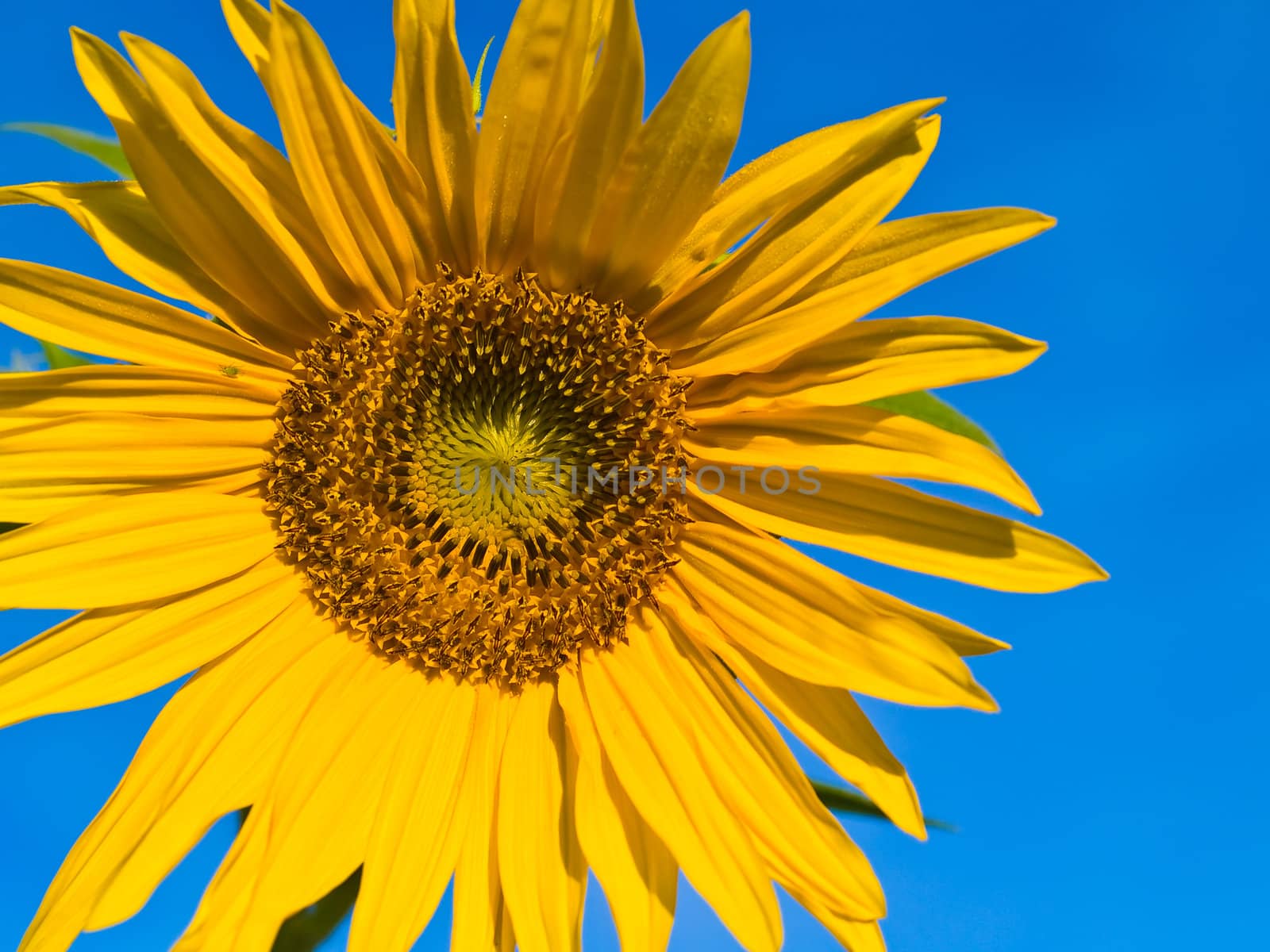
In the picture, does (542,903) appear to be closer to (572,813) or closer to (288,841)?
(572,813)

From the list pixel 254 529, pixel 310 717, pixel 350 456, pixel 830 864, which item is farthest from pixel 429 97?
pixel 830 864

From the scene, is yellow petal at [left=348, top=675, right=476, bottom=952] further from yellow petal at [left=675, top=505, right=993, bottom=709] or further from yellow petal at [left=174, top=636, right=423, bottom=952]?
yellow petal at [left=675, top=505, right=993, bottom=709]

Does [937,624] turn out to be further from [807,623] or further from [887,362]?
[887,362]

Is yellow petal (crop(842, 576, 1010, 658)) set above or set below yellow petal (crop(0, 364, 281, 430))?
below

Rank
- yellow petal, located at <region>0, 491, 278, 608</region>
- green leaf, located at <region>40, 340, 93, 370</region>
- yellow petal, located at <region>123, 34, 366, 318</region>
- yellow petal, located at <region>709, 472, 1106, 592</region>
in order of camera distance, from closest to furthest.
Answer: yellow petal, located at <region>123, 34, 366, 318</region> < yellow petal, located at <region>709, 472, 1106, 592</region> < yellow petal, located at <region>0, 491, 278, 608</region> < green leaf, located at <region>40, 340, 93, 370</region>

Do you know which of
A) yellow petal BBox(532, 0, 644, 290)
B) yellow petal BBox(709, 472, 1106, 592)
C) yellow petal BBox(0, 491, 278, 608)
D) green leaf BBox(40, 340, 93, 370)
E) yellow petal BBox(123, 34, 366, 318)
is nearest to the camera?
yellow petal BBox(532, 0, 644, 290)

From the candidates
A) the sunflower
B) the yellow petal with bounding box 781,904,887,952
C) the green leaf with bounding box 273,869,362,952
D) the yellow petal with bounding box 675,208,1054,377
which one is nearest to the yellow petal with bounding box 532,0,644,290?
the sunflower
